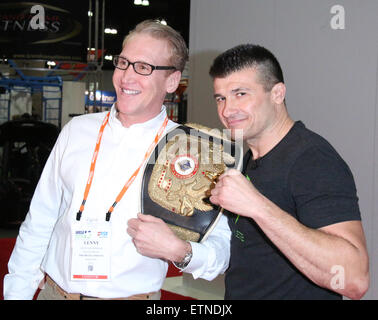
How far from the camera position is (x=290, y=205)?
1433 millimetres

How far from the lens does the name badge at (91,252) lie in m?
1.61

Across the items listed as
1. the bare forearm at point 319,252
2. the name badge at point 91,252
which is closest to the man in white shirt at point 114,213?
the name badge at point 91,252

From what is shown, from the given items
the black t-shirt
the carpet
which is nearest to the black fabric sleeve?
the black t-shirt

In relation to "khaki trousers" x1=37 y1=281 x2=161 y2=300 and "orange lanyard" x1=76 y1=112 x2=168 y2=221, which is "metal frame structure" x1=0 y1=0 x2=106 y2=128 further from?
"khaki trousers" x1=37 y1=281 x2=161 y2=300

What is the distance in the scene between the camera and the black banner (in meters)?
5.57

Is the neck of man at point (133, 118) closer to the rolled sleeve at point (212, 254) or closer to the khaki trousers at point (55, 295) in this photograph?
the rolled sleeve at point (212, 254)

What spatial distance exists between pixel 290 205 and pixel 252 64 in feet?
1.75

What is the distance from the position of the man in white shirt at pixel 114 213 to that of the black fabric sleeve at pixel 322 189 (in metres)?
0.44

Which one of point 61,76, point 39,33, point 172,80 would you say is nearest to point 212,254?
point 172,80

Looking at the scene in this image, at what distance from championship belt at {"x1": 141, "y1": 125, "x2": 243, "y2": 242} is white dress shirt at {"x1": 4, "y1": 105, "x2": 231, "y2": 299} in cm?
6

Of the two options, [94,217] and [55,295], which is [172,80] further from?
[55,295]
